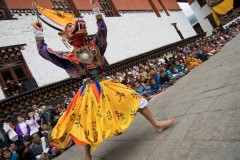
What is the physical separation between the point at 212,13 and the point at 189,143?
2575 cm

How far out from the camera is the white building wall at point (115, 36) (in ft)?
29.8

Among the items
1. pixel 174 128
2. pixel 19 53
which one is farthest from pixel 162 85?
pixel 19 53

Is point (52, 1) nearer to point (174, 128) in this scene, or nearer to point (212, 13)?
point (174, 128)

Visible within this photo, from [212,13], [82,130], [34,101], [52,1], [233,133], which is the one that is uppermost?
[52,1]

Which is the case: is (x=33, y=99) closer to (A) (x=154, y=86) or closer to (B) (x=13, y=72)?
(B) (x=13, y=72)

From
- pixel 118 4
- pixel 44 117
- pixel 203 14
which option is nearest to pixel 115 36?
pixel 118 4

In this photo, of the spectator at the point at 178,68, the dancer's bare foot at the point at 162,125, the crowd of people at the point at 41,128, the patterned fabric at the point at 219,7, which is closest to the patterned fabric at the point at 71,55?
the dancer's bare foot at the point at 162,125

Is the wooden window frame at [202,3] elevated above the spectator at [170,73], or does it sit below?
above

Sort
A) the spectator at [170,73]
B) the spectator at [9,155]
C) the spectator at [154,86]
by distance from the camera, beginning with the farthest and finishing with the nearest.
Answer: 1. the spectator at [170,73]
2. the spectator at [154,86]
3. the spectator at [9,155]

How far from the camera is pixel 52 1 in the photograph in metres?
11.9

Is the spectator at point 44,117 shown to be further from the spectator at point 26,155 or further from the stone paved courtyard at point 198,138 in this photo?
the stone paved courtyard at point 198,138

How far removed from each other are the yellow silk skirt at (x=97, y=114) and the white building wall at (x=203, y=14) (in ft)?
85.2

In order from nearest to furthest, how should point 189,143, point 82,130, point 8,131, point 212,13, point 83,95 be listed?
point 189,143 → point 82,130 → point 83,95 → point 8,131 → point 212,13

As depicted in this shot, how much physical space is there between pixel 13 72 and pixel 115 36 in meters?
7.63
